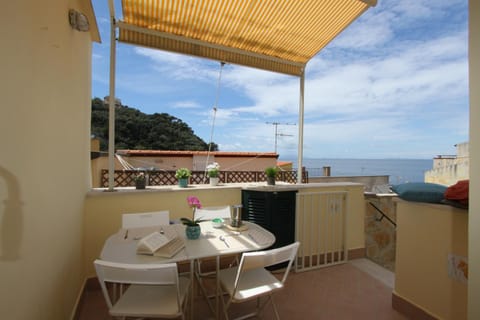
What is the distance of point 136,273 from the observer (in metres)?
1.21

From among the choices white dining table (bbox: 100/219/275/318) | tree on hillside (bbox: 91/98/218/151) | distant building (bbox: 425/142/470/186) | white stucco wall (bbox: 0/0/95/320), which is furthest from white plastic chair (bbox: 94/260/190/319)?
distant building (bbox: 425/142/470/186)

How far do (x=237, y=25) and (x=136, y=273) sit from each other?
2.60 m

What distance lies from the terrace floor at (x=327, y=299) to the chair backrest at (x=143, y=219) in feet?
2.63

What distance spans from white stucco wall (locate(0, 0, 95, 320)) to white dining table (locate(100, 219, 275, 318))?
35cm

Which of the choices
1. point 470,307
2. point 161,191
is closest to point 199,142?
point 161,191

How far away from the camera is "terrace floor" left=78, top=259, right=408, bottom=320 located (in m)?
1.96

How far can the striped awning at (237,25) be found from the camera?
2207 mm

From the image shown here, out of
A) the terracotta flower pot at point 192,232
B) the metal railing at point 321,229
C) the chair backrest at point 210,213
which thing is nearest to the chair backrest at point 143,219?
the chair backrest at point 210,213

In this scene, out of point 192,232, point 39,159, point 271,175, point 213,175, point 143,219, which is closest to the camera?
point 39,159

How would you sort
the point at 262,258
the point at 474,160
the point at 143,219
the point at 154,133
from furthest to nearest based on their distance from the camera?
the point at 154,133 → the point at 143,219 → the point at 262,258 → the point at 474,160

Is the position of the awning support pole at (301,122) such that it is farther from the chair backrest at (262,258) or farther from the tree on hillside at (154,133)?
the tree on hillside at (154,133)

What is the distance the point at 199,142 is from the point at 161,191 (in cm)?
889

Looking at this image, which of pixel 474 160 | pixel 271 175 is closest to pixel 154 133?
pixel 271 175

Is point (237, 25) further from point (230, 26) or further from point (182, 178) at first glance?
point (182, 178)
